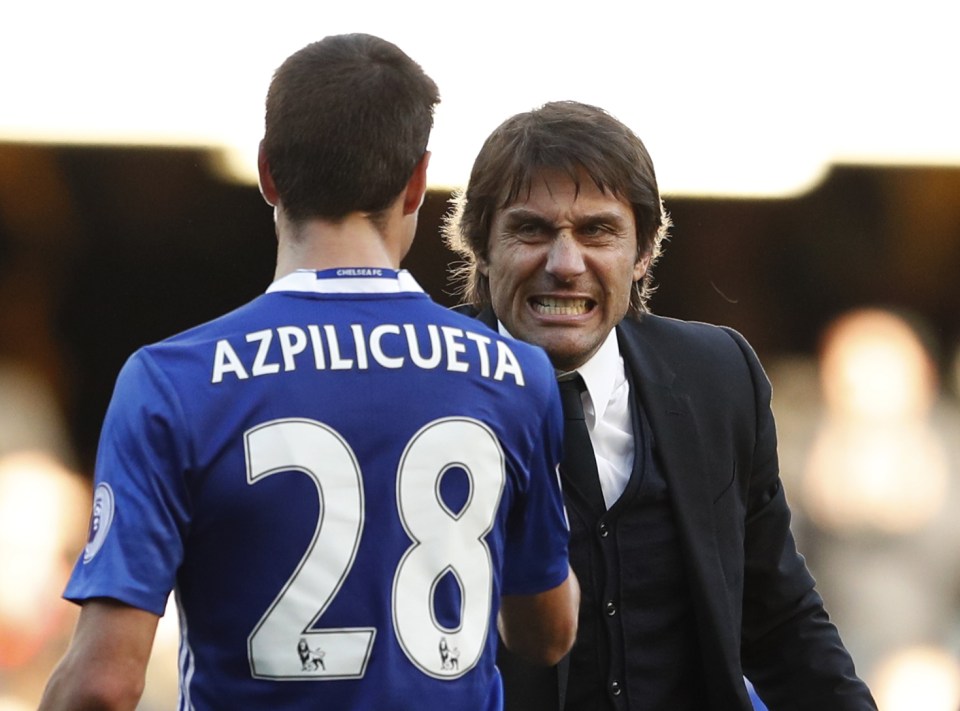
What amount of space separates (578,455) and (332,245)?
930 millimetres

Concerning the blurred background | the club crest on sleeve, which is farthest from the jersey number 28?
the blurred background

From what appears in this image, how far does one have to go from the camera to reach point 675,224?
14.6 ft

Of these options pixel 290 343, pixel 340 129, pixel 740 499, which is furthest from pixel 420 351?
pixel 740 499

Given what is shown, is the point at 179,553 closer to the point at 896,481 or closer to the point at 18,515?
the point at 18,515

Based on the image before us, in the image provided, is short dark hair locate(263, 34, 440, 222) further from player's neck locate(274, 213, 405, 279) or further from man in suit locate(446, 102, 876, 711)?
man in suit locate(446, 102, 876, 711)

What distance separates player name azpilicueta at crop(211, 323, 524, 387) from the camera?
1716mm

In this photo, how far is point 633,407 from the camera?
2742 millimetres

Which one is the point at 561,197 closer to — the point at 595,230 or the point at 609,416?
the point at 595,230

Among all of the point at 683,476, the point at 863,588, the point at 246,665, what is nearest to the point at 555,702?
the point at 683,476

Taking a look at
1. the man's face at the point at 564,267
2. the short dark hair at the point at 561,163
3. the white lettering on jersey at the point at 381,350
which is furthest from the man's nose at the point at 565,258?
the white lettering on jersey at the point at 381,350

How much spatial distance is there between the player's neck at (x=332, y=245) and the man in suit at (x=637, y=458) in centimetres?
88

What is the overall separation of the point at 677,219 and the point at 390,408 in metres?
2.83

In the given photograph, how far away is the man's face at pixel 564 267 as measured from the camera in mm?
2691

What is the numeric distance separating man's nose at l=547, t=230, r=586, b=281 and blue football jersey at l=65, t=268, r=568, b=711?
2.88 feet
